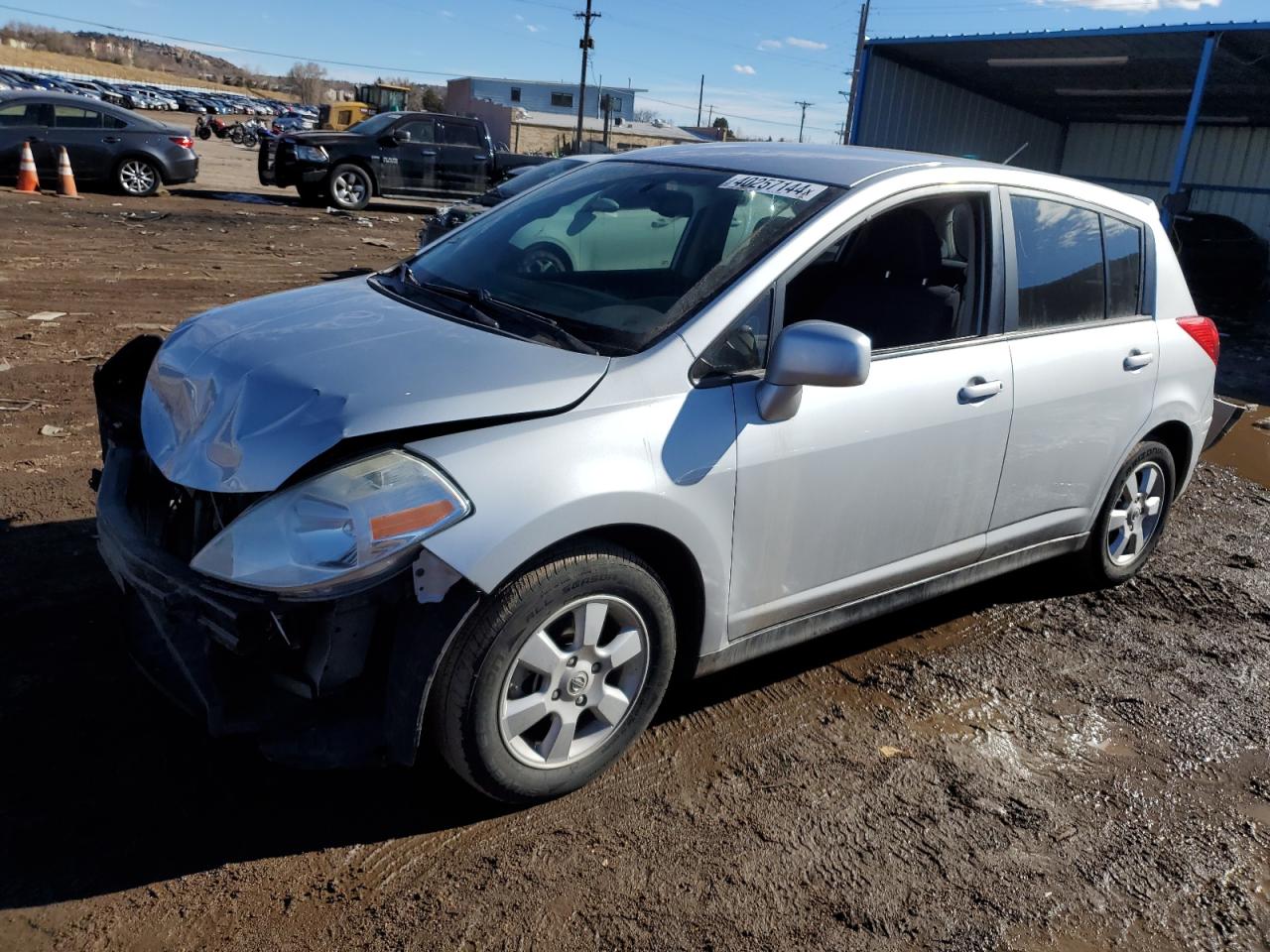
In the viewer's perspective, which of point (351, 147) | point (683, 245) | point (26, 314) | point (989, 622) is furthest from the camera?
point (351, 147)

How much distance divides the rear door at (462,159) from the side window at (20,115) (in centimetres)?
664

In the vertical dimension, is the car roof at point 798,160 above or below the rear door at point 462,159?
above

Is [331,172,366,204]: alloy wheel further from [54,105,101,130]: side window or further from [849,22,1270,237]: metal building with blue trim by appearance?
[849,22,1270,237]: metal building with blue trim

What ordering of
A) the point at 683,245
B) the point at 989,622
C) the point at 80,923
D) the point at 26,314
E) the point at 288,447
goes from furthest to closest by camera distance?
the point at 26,314, the point at 989,622, the point at 683,245, the point at 288,447, the point at 80,923

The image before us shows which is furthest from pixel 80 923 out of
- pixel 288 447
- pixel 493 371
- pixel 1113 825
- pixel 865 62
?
pixel 865 62

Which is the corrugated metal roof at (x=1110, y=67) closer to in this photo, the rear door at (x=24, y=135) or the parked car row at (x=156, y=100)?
the rear door at (x=24, y=135)

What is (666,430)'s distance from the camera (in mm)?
2791

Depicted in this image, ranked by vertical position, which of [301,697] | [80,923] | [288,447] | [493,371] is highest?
[493,371]

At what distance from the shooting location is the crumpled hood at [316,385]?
8.27 ft

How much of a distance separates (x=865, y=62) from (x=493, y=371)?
61.8 ft

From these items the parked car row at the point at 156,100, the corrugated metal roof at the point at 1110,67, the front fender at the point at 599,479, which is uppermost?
the corrugated metal roof at the point at 1110,67

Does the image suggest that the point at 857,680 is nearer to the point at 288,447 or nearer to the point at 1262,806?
the point at 1262,806

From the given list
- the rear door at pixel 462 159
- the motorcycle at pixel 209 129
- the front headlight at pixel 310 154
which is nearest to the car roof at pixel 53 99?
the front headlight at pixel 310 154

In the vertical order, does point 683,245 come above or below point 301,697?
above
